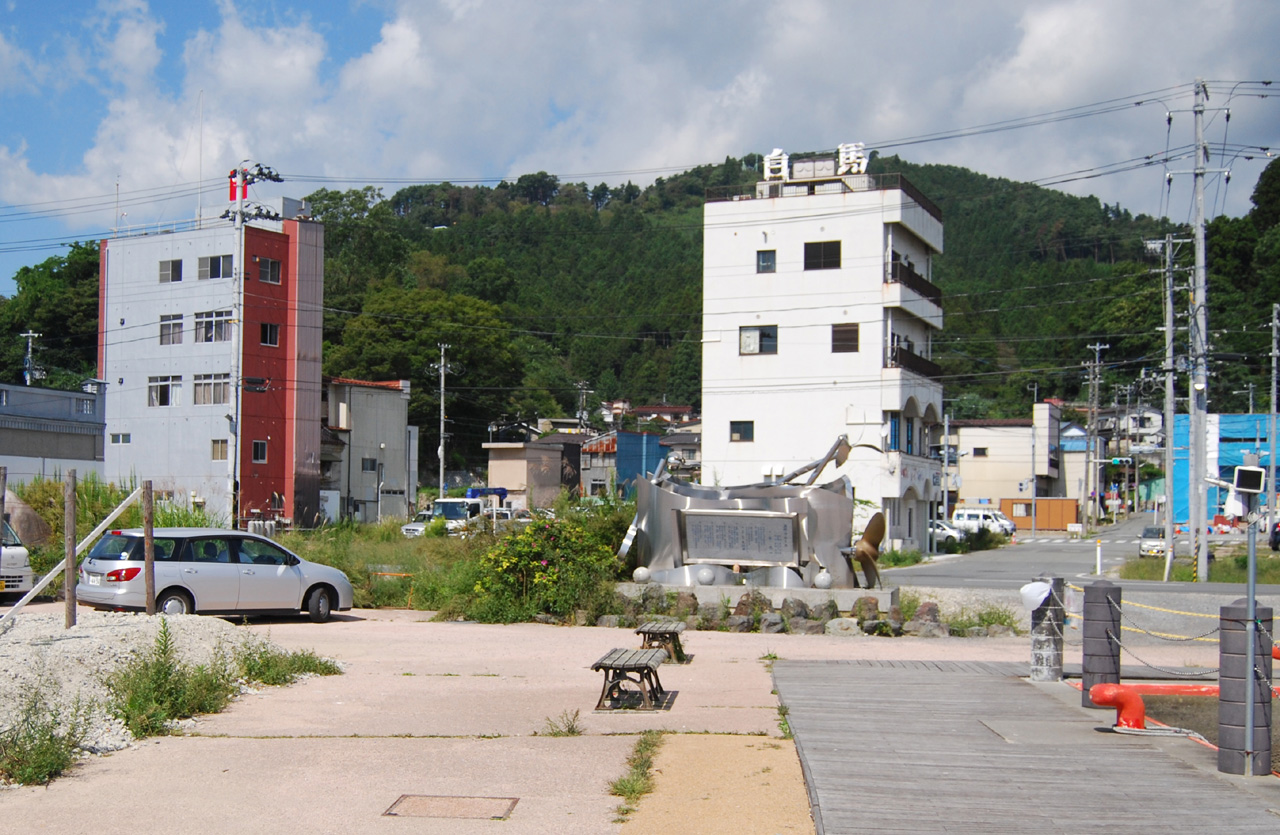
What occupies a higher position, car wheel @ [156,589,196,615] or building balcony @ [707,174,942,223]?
building balcony @ [707,174,942,223]

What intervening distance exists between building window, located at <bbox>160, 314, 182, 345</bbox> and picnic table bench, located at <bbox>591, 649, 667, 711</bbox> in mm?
48125

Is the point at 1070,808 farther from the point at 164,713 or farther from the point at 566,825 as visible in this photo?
the point at 164,713

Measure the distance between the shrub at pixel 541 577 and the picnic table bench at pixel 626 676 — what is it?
293 inches

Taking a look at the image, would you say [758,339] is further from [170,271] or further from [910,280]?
[170,271]

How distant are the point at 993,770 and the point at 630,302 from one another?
101320 millimetres

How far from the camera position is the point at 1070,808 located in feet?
23.6

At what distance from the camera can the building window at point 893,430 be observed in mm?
49575

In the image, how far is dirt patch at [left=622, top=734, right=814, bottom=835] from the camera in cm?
677

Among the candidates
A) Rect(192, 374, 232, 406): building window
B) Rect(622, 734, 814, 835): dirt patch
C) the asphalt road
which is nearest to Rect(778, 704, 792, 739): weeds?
Rect(622, 734, 814, 835): dirt patch

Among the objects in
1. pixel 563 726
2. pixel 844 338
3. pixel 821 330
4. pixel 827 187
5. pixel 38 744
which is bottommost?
pixel 563 726

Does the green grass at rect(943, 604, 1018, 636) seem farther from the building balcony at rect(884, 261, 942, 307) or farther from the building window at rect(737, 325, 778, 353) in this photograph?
the building window at rect(737, 325, 778, 353)

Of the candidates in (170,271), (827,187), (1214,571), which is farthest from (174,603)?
(170,271)

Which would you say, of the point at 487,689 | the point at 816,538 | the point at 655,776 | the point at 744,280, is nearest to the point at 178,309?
the point at 744,280

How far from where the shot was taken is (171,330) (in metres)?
54.0
